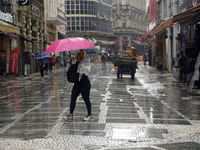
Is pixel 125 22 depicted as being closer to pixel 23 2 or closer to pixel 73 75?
pixel 23 2

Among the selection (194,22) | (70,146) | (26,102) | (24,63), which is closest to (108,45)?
(24,63)

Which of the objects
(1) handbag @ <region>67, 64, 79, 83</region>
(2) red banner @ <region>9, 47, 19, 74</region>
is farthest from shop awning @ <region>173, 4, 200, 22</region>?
(2) red banner @ <region>9, 47, 19, 74</region>

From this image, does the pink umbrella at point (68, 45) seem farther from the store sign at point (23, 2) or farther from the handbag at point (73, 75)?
the store sign at point (23, 2)

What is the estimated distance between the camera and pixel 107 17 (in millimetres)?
77562

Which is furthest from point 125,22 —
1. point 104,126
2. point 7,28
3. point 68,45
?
point 104,126

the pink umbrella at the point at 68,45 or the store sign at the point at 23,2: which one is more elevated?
the store sign at the point at 23,2

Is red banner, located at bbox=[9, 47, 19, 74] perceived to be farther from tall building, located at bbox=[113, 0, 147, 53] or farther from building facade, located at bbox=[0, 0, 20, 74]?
tall building, located at bbox=[113, 0, 147, 53]

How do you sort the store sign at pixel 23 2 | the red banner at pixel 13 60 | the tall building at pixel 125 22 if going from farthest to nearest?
the tall building at pixel 125 22, the store sign at pixel 23 2, the red banner at pixel 13 60

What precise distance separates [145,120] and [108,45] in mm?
73656

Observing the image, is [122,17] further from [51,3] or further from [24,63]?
[24,63]

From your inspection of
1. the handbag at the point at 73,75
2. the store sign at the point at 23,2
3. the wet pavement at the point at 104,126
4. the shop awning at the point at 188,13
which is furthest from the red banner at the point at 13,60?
the handbag at the point at 73,75

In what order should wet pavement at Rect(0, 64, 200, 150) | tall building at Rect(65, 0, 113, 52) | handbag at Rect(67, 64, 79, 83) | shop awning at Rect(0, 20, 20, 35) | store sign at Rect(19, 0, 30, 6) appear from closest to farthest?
wet pavement at Rect(0, 64, 200, 150)
handbag at Rect(67, 64, 79, 83)
shop awning at Rect(0, 20, 20, 35)
store sign at Rect(19, 0, 30, 6)
tall building at Rect(65, 0, 113, 52)

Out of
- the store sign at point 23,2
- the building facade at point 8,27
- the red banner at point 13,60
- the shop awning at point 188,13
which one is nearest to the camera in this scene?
the shop awning at point 188,13

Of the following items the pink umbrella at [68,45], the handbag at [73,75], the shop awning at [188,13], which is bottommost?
the handbag at [73,75]
